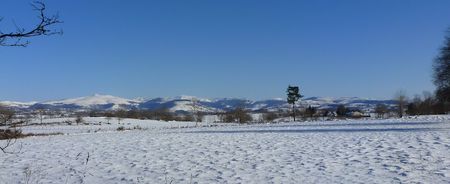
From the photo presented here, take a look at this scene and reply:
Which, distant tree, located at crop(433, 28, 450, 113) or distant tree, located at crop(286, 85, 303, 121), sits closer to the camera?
distant tree, located at crop(433, 28, 450, 113)

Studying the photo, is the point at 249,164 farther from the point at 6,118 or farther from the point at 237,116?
the point at 237,116

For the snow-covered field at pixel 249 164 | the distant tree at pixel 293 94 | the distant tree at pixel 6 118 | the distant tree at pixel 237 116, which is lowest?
the snow-covered field at pixel 249 164

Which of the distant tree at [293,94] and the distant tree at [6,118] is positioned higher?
the distant tree at [293,94]

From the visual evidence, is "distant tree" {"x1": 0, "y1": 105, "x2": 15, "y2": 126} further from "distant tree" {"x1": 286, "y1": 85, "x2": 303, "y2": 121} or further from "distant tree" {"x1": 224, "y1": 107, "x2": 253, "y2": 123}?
"distant tree" {"x1": 224, "y1": 107, "x2": 253, "y2": 123}

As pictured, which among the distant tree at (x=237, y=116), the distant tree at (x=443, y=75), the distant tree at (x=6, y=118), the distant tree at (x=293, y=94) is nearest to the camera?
the distant tree at (x=6, y=118)

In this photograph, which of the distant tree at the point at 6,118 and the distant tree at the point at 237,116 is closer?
the distant tree at the point at 6,118

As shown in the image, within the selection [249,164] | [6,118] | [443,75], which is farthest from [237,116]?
[6,118]

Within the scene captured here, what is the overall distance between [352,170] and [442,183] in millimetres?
2859

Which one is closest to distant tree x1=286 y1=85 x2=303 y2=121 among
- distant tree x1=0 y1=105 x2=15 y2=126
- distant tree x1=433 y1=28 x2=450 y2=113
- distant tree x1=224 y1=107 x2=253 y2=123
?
distant tree x1=224 y1=107 x2=253 y2=123

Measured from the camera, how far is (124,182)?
530 inches

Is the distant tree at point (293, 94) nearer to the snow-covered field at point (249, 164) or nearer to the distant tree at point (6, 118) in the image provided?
the snow-covered field at point (249, 164)

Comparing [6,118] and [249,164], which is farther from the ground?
A: [6,118]

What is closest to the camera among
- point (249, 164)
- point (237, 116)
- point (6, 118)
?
point (6, 118)

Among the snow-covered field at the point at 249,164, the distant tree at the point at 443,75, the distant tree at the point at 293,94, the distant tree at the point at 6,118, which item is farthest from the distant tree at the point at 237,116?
the distant tree at the point at 6,118
